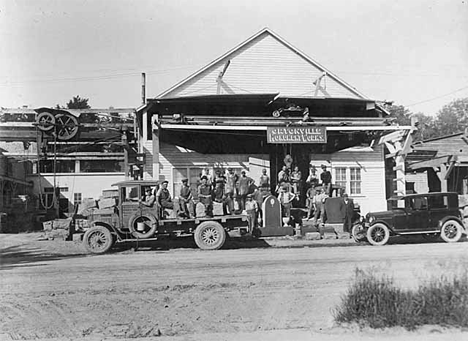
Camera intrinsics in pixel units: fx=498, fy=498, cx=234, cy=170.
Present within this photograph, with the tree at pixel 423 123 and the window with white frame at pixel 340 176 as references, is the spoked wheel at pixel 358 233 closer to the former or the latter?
the window with white frame at pixel 340 176

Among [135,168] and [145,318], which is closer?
[145,318]

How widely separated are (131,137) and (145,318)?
16.0m

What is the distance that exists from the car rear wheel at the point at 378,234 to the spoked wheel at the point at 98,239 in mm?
7762

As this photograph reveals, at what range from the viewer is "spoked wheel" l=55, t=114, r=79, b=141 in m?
21.2

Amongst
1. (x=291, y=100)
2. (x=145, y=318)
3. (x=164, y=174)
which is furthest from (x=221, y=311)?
(x=291, y=100)

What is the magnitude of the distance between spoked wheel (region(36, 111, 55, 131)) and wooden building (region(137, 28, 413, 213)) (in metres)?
3.74

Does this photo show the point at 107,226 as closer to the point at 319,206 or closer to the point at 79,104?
the point at 319,206

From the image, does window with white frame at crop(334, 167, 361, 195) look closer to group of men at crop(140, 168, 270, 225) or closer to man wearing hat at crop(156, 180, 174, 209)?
group of men at crop(140, 168, 270, 225)

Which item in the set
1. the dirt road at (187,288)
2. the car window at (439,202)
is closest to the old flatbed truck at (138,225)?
the dirt road at (187,288)

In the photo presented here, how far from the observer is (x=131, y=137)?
75.9ft

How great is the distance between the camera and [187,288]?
9.41 meters

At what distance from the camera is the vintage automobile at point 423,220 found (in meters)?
15.3

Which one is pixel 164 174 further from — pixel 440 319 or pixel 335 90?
pixel 440 319

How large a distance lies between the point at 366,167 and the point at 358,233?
8.18m
